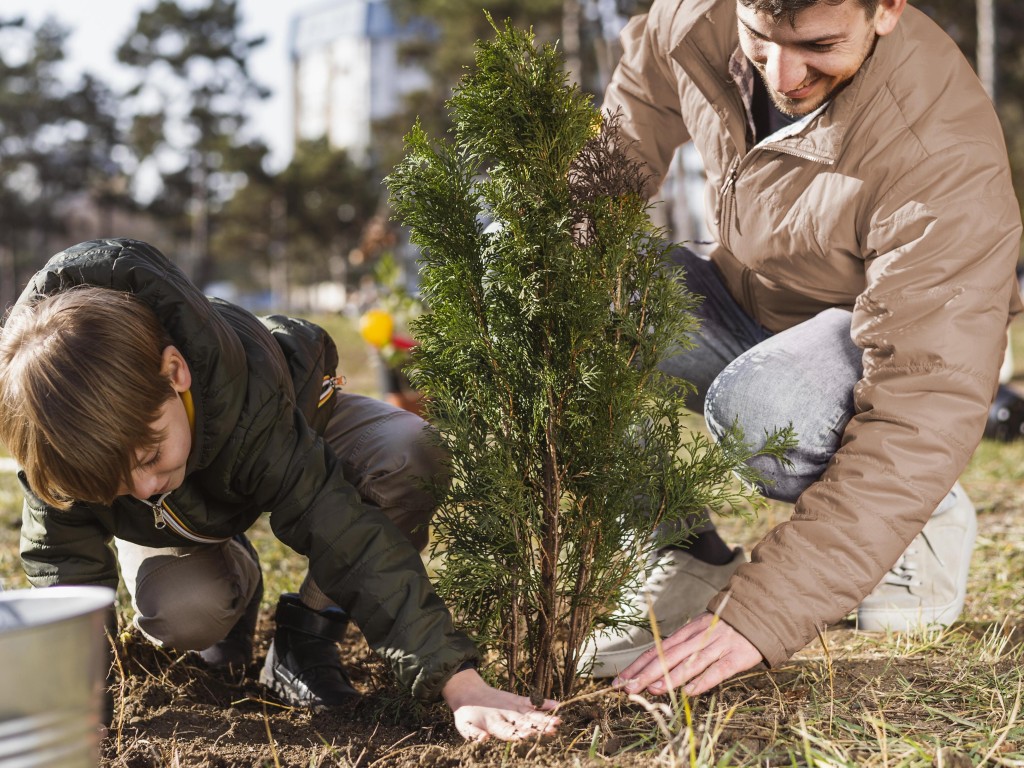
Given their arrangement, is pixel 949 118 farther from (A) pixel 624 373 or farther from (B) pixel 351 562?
(B) pixel 351 562

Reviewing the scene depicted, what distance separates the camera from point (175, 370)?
2.06m

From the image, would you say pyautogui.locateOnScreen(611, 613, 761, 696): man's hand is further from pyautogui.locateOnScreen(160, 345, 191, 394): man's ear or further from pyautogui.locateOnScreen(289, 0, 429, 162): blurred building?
pyautogui.locateOnScreen(289, 0, 429, 162): blurred building

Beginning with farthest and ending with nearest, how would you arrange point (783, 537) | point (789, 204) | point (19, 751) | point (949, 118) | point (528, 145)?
point (789, 204), point (949, 118), point (783, 537), point (528, 145), point (19, 751)

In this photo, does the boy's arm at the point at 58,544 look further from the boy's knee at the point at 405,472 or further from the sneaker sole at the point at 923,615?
the sneaker sole at the point at 923,615

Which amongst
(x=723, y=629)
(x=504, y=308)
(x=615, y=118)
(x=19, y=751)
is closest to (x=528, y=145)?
(x=615, y=118)

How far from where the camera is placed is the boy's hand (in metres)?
1.86

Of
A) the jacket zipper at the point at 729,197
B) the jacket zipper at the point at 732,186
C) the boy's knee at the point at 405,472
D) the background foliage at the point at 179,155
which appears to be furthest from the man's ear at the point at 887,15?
the background foliage at the point at 179,155

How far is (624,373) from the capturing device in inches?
77.6

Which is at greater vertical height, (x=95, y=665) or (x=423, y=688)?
(x=95, y=665)

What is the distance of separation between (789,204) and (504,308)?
0.94 meters

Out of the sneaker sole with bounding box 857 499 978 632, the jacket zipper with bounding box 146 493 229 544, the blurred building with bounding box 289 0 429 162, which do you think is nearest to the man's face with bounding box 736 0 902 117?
the sneaker sole with bounding box 857 499 978 632

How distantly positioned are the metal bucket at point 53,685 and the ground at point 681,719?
23.8 inches

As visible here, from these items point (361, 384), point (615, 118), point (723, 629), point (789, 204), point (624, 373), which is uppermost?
point (615, 118)

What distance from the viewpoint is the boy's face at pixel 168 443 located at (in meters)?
2.03
